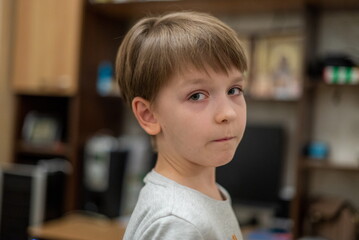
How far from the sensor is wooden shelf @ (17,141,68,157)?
2760 millimetres

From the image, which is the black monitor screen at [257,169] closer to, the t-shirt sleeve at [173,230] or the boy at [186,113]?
the boy at [186,113]

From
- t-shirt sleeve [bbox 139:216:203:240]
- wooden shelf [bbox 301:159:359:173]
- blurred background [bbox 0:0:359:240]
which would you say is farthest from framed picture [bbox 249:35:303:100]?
t-shirt sleeve [bbox 139:216:203:240]

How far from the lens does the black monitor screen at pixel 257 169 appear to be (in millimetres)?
2465

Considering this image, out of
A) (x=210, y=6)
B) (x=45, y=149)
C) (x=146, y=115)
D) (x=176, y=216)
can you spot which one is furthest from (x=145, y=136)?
(x=176, y=216)

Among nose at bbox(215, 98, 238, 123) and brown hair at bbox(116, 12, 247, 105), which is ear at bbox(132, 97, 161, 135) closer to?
brown hair at bbox(116, 12, 247, 105)

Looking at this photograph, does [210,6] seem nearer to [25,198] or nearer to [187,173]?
[25,198]

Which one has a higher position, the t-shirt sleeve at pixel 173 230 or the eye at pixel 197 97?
the eye at pixel 197 97

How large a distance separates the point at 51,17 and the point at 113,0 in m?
0.45

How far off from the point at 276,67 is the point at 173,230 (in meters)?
1.95

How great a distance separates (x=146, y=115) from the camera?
0.82 metres

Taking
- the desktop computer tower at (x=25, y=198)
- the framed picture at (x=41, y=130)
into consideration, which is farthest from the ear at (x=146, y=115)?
the framed picture at (x=41, y=130)

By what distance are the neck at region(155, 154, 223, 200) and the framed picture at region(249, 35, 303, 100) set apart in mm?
1613

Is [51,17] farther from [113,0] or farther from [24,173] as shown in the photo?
[24,173]

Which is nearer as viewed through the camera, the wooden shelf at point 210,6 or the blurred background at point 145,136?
the blurred background at point 145,136
